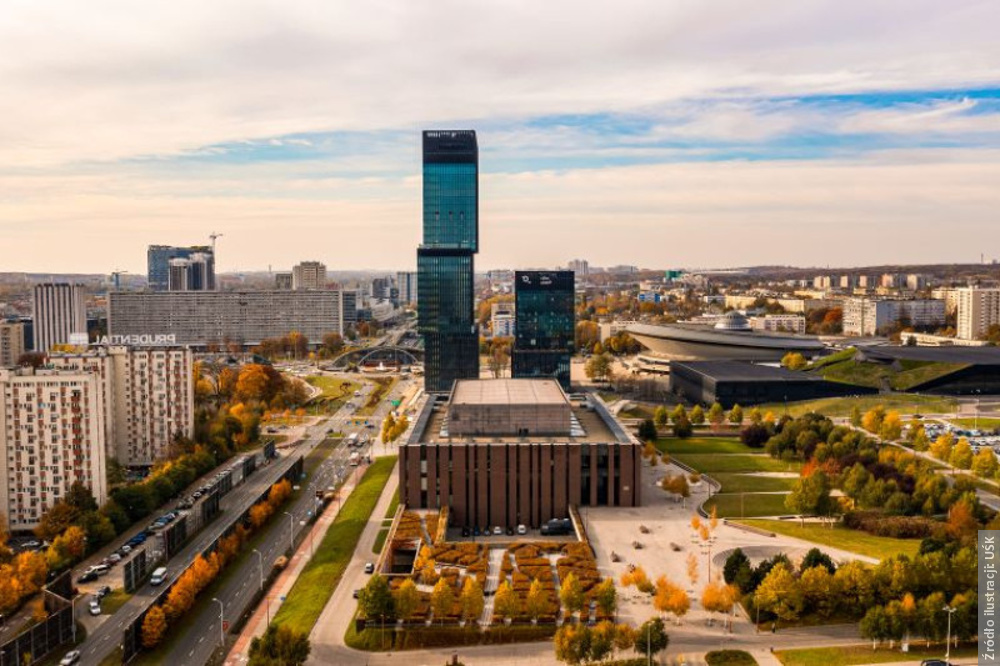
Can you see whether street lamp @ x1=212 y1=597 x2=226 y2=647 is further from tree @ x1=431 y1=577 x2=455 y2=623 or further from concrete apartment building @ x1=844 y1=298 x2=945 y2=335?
concrete apartment building @ x1=844 y1=298 x2=945 y2=335

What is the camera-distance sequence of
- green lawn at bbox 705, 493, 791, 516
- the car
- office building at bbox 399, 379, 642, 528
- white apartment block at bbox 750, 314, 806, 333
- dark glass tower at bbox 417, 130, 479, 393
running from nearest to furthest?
the car → office building at bbox 399, 379, 642, 528 → green lawn at bbox 705, 493, 791, 516 → dark glass tower at bbox 417, 130, 479, 393 → white apartment block at bbox 750, 314, 806, 333

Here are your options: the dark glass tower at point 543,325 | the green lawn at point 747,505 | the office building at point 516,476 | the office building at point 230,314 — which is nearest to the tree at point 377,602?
the office building at point 516,476

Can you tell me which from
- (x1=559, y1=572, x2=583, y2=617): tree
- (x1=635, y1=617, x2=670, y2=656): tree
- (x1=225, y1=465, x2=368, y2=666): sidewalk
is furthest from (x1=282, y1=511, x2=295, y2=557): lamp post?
(x1=635, y1=617, x2=670, y2=656): tree

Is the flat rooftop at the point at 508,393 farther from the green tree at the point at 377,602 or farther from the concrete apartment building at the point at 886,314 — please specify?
the concrete apartment building at the point at 886,314

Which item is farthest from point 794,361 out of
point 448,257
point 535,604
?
point 535,604

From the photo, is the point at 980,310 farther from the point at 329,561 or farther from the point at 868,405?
the point at 329,561

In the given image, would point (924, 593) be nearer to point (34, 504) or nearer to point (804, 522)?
point (804, 522)
